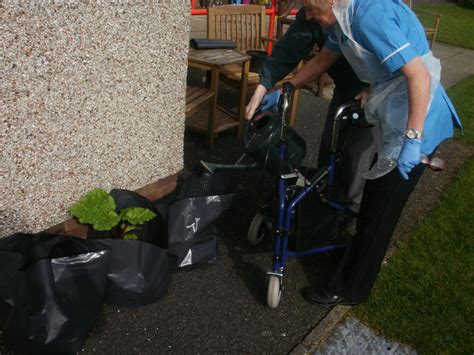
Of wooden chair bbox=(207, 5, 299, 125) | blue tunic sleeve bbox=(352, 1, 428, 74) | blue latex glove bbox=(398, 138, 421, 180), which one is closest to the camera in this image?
blue tunic sleeve bbox=(352, 1, 428, 74)

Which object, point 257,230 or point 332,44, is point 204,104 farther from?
point 332,44

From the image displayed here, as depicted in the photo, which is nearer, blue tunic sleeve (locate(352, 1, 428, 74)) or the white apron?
blue tunic sleeve (locate(352, 1, 428, 74))

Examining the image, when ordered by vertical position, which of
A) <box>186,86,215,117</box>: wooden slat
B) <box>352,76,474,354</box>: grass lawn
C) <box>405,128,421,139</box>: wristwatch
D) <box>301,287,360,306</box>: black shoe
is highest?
<box>405,128,421,139</box>: wristwatch

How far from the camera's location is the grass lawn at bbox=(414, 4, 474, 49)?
11.2 meters

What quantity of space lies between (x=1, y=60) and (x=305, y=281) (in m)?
2.07

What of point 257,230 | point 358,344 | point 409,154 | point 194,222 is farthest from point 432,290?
point 194,222

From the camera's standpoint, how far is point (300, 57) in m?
2.80

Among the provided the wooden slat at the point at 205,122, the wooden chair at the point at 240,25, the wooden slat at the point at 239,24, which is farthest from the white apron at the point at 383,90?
the wooden slat at the point at 239,24

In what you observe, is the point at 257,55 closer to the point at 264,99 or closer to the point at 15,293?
the point at 264,99

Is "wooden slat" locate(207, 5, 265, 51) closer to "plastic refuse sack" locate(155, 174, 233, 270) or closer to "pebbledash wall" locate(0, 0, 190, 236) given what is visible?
"pebbledash wall" locate(0, 0, 190, 236)

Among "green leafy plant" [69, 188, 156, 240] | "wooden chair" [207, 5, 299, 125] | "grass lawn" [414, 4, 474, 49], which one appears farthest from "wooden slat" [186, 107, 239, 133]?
"grass lawn" [414, 4, 474, 49]

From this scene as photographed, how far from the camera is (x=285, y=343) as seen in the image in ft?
7.92

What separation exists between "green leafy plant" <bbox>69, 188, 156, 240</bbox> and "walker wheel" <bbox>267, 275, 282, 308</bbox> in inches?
29.9

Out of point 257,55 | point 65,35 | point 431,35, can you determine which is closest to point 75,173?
point 65,35
